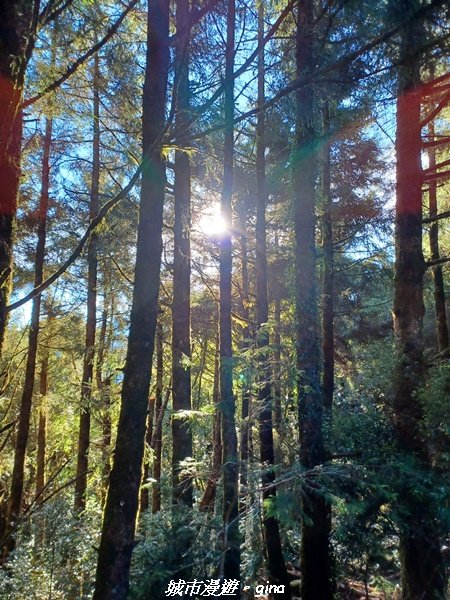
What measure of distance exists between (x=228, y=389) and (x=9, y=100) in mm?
3849

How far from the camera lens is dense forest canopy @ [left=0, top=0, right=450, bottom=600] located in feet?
13.4

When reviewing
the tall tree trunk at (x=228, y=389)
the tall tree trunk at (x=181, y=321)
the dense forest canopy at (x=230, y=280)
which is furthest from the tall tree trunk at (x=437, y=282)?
the tall tree trunk at (x=228, y=389)

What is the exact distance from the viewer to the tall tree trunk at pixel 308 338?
586 cm

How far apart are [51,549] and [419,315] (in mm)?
6994

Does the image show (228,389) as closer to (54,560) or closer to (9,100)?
(54,560)

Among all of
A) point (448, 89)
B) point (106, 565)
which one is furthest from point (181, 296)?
point (448, 89)

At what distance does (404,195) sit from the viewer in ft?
24.4

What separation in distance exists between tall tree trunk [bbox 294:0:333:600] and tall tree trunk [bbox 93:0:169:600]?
226 cm

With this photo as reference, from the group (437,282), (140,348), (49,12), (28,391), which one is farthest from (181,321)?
(437,282)

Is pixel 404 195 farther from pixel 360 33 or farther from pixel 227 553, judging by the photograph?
pixel 227 553

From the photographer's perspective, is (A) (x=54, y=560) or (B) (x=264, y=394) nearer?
(A) (x=54, y=560)

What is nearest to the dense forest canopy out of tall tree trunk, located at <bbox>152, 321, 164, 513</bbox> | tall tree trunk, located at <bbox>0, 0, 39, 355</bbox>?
tall tree trunk, located at <bbox>0, 0, 39, 355</bbox>

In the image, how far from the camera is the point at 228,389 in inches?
206

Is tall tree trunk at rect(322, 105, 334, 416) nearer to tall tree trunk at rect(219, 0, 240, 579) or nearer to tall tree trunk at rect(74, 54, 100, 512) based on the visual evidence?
tall tree trunk at rect(219, 0, 240, 579)
